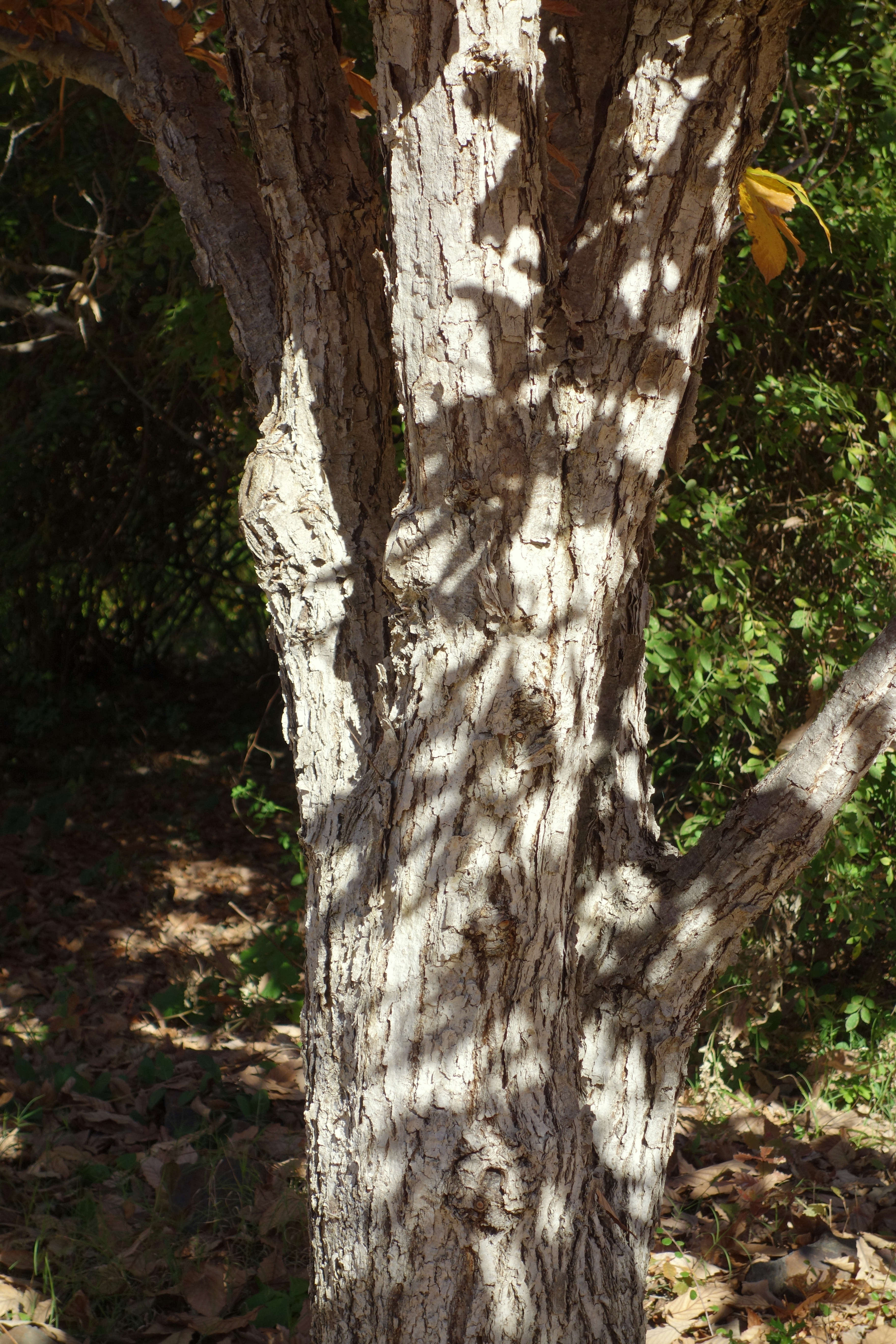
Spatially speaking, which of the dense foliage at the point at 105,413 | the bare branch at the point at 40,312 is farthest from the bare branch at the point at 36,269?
the bare branch at the point at 40,312

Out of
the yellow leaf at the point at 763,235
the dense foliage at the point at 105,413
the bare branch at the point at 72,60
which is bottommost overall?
the yellow leaf at the point at 763,235

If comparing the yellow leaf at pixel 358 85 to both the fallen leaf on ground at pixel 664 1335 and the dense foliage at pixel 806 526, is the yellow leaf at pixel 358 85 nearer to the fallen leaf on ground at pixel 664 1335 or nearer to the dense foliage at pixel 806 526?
the dense foliage at pixel 806 526

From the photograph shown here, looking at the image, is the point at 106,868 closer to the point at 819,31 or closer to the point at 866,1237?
the point at 866,1237

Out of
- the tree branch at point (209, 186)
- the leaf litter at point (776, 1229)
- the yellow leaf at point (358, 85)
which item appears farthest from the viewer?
the leaf litter at point (776, 1229)

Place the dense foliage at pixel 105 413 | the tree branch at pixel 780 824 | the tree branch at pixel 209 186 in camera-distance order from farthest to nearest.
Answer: the dense foliage at pixel 105 413 → the tree branch at pixel 209 186 → the tree branch at pixel 780 824

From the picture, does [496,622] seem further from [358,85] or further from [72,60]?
[72,60]

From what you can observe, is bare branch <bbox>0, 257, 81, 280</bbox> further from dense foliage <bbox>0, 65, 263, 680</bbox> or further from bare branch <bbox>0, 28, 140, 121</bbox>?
bare branch <bbox>0, 28, 140, 121</bbox>

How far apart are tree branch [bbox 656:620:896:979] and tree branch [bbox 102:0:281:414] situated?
50.7 inches

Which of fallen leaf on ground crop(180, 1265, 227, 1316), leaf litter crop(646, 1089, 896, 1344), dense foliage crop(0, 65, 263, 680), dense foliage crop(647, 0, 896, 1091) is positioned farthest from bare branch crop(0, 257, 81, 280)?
leaf litter crop(646, 1089, 896, 1344)

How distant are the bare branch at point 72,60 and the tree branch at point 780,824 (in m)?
2.03

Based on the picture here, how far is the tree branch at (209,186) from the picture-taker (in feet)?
6.95

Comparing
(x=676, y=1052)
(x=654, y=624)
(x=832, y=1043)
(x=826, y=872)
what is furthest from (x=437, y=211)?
(x=832, y=1043)

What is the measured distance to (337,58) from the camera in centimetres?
201

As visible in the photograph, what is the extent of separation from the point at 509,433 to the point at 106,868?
4.81 meters
